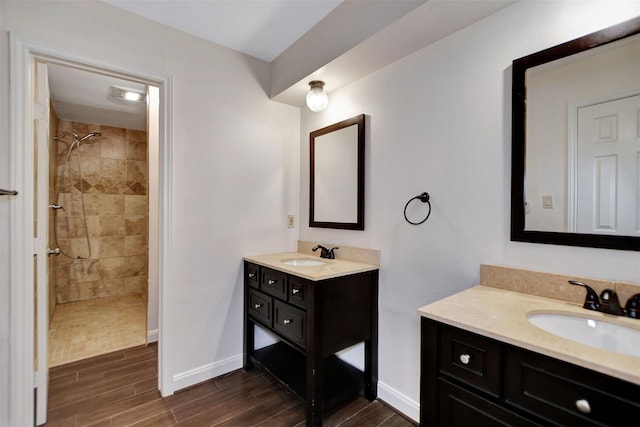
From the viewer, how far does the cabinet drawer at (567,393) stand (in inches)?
26.7

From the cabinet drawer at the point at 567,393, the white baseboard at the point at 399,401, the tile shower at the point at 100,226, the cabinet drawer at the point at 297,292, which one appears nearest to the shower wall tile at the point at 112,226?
the tile shower at the point at 100,226

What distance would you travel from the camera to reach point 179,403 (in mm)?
1825

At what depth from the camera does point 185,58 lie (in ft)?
6.51

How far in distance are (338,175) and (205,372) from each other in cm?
174

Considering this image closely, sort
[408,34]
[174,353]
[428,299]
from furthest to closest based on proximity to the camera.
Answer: [174,353] < [428,299] < [408,34]

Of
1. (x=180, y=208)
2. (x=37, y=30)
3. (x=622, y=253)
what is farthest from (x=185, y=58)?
(x=622, y=253)

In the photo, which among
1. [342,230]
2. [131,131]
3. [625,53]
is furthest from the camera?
[131,131]

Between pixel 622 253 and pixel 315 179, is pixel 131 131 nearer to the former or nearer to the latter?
pixel 315 179

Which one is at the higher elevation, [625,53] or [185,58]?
[185,58]

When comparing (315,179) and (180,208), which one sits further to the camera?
(315,179)

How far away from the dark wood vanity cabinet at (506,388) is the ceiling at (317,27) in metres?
1.40

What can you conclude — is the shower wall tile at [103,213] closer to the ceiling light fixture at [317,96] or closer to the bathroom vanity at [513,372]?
the ceiling light fixture at [317,96]

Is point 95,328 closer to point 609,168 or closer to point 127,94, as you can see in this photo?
point 127,94

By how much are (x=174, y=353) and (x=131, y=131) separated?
3.41m
